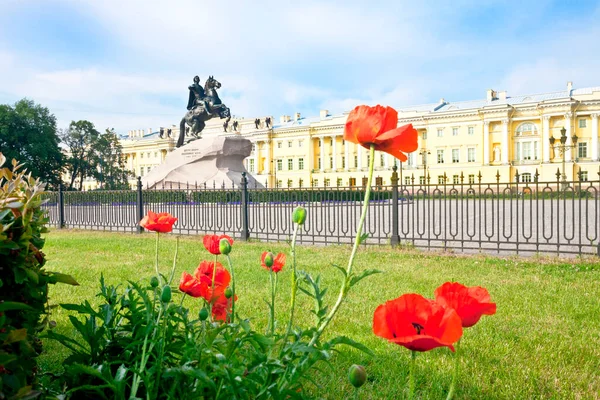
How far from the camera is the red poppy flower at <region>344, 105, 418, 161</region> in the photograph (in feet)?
3.85

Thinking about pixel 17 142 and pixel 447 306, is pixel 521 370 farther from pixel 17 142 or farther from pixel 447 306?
pixel 17 142

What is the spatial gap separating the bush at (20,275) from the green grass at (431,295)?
763 mm

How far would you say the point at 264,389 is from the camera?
1.30 m

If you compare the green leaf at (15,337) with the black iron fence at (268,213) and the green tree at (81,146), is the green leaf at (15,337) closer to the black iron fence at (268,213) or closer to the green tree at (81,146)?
the black iron fence at (268,213)

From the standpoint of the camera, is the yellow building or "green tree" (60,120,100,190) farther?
the yellow building

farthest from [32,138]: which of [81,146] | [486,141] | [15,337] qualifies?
[486,141]

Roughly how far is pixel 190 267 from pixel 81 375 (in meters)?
5.05

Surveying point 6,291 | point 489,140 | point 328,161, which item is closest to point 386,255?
point 6,291

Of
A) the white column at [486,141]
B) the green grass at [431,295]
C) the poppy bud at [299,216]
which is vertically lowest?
the green grass at [431,295]

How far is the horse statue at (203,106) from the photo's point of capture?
2131 centimetres

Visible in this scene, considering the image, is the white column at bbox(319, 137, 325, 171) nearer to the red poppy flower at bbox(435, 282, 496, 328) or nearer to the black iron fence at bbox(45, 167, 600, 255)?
the black iron fence at bbox(45, 167, 600, 255)

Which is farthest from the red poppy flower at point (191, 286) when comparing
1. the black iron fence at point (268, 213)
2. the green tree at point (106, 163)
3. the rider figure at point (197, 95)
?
the green tree at point (106, 163)

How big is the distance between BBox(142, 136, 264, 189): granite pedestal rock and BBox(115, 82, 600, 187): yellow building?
2673 cm

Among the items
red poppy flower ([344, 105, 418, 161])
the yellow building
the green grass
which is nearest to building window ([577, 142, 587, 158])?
the yellow building
